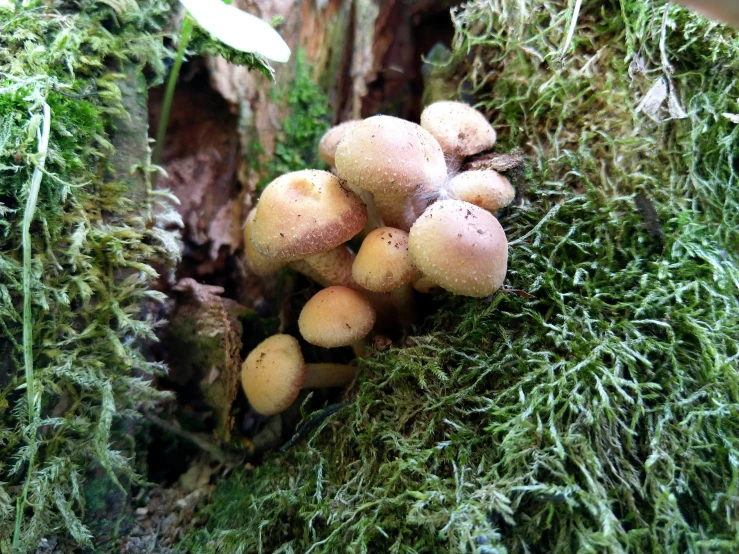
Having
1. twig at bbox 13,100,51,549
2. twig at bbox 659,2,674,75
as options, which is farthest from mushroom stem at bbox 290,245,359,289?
twig at bbox 659,2,674,75

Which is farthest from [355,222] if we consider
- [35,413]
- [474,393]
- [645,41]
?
[645,41]

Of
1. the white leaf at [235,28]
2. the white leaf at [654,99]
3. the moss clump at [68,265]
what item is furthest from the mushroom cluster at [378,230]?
the white leaf at [654,99]

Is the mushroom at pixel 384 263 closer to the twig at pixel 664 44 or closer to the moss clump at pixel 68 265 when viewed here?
the moss clump at pixel 68 265

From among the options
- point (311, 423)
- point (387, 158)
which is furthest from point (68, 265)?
point (387, 158)

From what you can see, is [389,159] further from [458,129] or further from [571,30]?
[571,30]

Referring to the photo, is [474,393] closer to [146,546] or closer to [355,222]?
[355,222]
